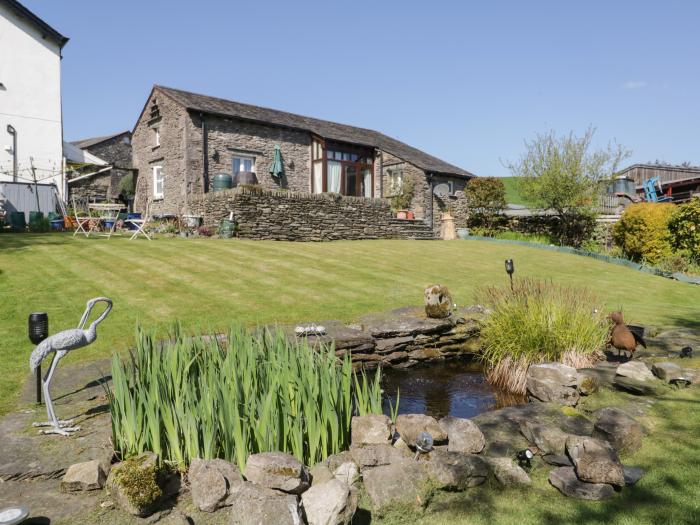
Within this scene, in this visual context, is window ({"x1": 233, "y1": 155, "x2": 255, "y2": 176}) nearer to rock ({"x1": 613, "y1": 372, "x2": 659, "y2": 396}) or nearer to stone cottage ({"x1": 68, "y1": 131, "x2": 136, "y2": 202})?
stone cottage ({"x1": 68, "y1": 131, "x2": 136, "y2": 202})

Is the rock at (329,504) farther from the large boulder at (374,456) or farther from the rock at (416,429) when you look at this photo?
the rock at (416,429)

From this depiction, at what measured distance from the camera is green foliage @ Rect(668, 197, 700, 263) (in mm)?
15391

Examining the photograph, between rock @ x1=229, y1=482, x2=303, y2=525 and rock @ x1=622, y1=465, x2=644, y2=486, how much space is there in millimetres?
2251

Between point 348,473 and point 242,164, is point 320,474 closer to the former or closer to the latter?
point 348,473

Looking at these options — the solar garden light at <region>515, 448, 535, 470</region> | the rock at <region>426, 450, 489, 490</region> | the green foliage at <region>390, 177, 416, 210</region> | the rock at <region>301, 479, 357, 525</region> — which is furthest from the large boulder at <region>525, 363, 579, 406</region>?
the green foliage at <region>390, 177, 416, 210</region>

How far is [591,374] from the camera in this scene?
5145 millimetres

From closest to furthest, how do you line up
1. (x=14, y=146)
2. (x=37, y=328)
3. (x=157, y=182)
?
(x=37, y=328)
(x=14, y=146)
(x=157, y=182)

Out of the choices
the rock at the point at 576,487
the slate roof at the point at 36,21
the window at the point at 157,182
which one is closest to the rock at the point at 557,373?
the rock at the point at 576,487

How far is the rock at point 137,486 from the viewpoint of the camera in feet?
8.74

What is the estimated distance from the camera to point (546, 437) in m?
3.64

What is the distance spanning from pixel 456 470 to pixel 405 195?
83.1ft

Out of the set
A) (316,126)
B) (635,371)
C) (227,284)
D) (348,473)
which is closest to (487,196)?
(316,126)

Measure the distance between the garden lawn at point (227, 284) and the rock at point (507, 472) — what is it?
2.88m

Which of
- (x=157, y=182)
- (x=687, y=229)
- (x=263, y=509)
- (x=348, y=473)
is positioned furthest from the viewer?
(x=157, y=182)
